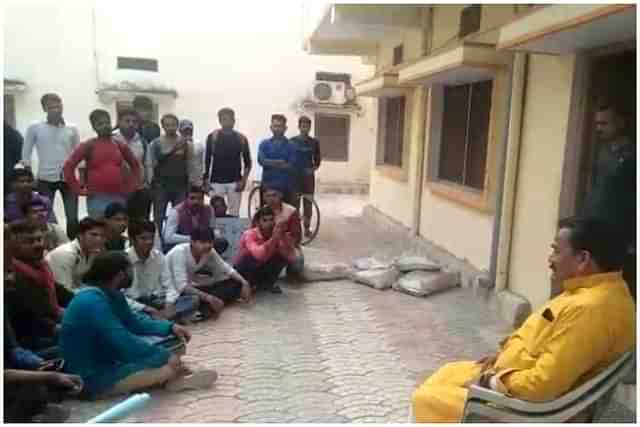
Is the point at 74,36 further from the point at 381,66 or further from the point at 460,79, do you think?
the point at 460,79

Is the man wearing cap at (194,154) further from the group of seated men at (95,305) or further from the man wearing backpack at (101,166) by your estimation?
the group of seated men at (95,305)

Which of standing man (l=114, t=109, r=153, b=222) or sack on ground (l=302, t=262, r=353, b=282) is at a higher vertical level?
standing man (l=114, t=109, r=153, b=222)

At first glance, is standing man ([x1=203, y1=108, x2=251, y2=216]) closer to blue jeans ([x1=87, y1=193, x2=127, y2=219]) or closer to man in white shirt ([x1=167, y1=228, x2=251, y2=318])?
blue jeans ([x1=87, y1=193, x2=127, y2=219])

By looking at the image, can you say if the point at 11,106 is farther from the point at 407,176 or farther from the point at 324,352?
the point at 324,352

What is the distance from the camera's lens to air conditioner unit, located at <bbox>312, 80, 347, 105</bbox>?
13016 mm

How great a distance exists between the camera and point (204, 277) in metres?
4.29

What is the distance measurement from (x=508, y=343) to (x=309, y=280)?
3.08 metres

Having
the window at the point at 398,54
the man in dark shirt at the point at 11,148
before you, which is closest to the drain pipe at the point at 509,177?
the window at the point at 398,54

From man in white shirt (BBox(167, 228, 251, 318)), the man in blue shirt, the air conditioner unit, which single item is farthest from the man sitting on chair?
the air conditioner unit

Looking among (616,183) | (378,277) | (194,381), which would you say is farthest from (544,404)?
(378,277)

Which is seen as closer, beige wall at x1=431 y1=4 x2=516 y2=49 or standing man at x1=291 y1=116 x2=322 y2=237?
beige wall at x1=431 y1=4 x2=516 y2=49

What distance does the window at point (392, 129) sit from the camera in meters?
7.94

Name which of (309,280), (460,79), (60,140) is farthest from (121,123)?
(460,79)

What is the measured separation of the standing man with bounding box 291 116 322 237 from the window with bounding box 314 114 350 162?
22.0 ft
